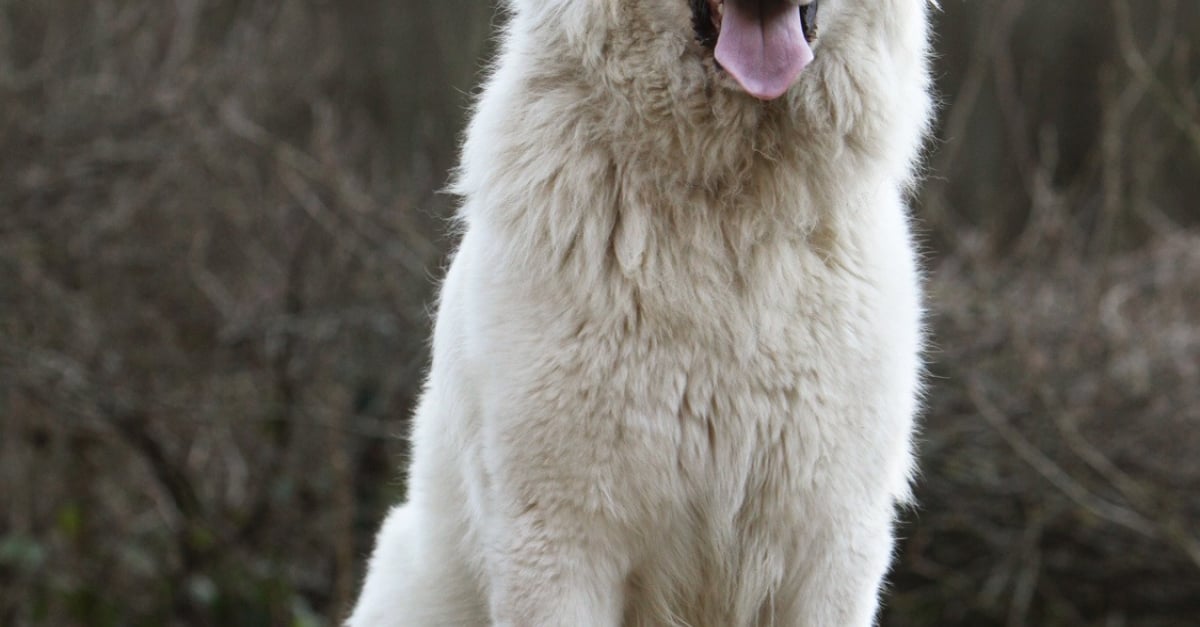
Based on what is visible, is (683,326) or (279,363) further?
(279,363)

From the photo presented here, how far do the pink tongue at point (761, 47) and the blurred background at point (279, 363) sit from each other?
3.40 metres

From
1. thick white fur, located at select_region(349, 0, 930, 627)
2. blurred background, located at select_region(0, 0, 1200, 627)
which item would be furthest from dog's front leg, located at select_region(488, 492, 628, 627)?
blurred background, located at select_region(0, 0, 1200, 627)

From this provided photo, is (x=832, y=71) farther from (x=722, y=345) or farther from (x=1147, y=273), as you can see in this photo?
(x=1147, y=273)

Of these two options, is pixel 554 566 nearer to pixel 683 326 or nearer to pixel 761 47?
pixel 683 326

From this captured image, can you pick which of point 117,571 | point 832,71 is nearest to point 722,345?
point 832,71

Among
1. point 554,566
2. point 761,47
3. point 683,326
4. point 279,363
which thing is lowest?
point 279,363

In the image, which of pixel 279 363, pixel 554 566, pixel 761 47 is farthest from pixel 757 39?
pixel 279 363

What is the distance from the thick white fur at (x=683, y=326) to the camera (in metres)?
2.82

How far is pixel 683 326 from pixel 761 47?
2.02ft

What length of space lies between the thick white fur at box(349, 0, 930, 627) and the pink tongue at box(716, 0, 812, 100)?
6cm

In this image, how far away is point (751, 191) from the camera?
297 cm

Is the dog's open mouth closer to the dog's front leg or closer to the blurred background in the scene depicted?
the dog's front leg

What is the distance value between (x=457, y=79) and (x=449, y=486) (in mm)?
5406

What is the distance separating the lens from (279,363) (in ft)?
22.1
